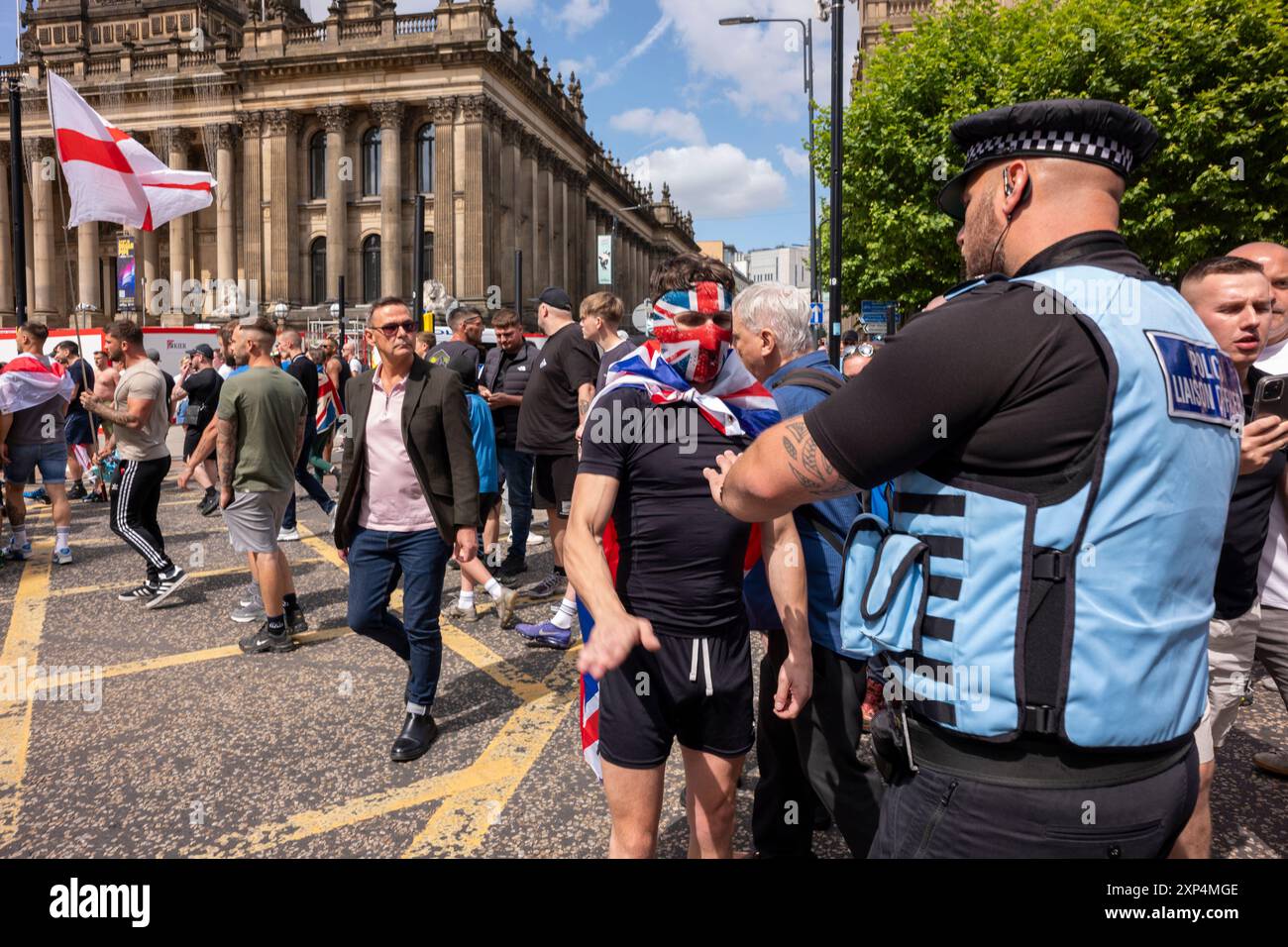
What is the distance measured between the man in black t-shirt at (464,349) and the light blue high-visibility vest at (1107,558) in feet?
19.2

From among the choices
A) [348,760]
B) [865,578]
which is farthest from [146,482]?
[865,578]

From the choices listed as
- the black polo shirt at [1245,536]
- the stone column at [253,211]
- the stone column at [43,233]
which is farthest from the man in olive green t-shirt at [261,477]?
the stone column at [43,233]

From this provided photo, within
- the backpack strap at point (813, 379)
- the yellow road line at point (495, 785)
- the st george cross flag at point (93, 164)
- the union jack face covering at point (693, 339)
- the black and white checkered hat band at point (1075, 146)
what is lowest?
the yellow road line at point (495, 785)

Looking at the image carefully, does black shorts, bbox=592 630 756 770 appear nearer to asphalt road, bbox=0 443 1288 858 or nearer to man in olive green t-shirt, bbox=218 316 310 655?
asphalt road, bbox=0 443 1288 858

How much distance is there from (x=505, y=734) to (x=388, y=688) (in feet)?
3.32

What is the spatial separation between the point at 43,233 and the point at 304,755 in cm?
5812

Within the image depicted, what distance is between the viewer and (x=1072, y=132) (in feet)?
5.19

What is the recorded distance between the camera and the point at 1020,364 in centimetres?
144

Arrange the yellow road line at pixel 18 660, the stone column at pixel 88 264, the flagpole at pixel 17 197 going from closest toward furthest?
1. the yellow road line at pixel 18 660
2. the flagpole at pixel 17 197
3. the stone column at pixel 88 264

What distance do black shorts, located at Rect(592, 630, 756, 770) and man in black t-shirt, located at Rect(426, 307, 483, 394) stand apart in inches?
191

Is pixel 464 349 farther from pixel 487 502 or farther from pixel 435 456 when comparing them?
pixel 435 456

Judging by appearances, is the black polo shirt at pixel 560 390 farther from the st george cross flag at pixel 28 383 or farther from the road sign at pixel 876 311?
the road sign at pixel 876 311

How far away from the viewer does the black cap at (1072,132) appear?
156 centimetres

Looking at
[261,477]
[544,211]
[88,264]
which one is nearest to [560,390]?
[261,477]
